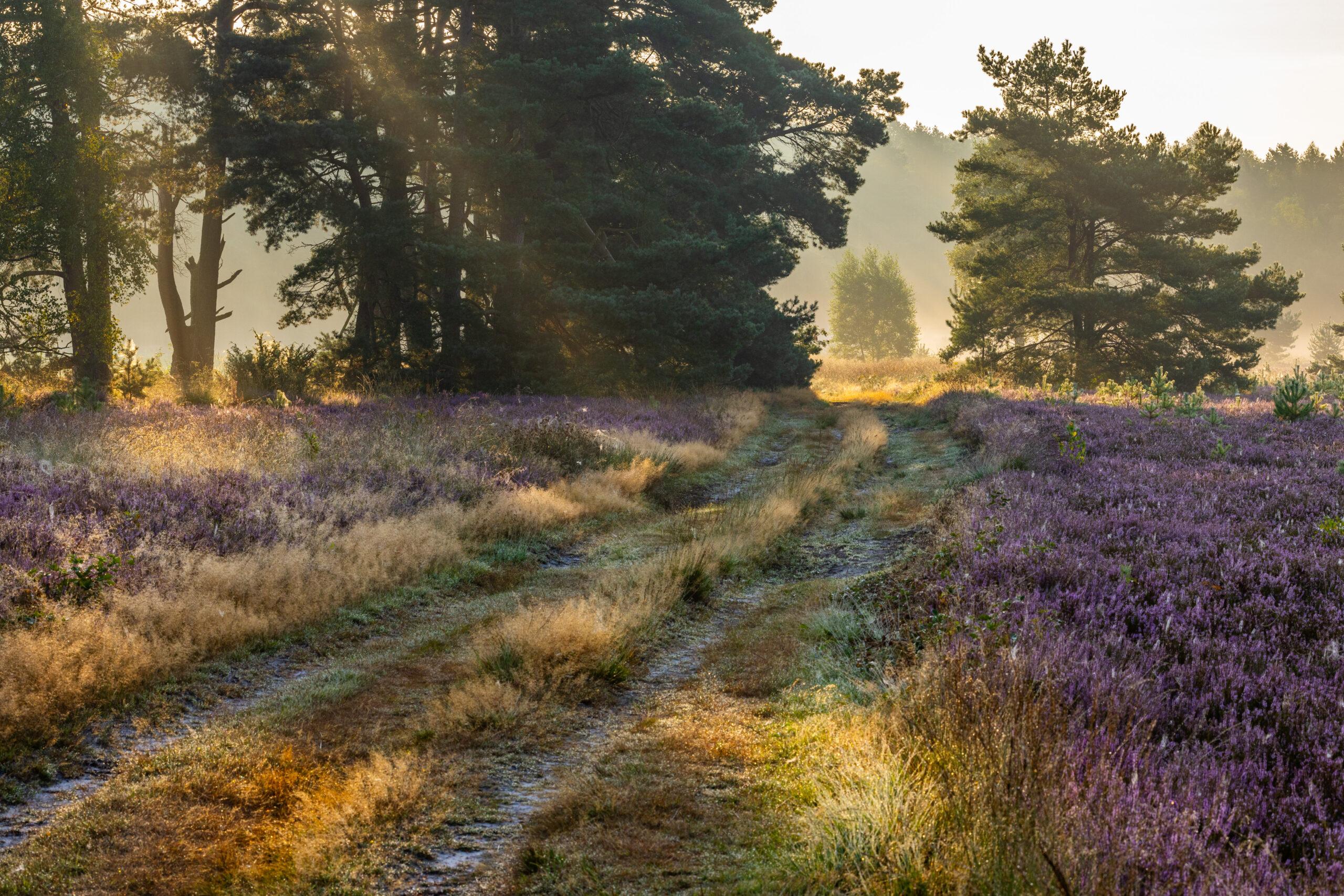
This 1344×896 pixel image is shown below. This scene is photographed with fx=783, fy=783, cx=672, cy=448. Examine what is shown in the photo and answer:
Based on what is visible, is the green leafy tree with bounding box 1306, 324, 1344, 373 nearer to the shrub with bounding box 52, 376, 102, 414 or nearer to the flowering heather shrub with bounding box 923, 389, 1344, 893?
the flowering heather shrub with bounding box 923, 389, 1344, 893

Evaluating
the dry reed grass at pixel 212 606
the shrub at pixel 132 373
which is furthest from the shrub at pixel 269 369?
the dry reed grass at pixel 212 606

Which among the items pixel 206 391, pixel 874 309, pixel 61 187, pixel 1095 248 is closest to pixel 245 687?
pixel 206 391

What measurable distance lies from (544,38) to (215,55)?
1032 cm

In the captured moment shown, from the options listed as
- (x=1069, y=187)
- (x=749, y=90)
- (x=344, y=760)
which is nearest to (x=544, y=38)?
(x=749, y=90)

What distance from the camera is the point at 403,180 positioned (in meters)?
24.2

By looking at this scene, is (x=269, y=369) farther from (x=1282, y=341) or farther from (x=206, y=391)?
(x=1282, y=341)

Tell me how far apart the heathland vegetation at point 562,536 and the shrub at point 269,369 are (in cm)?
22

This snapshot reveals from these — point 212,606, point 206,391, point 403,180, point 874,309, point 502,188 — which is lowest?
point 212,606

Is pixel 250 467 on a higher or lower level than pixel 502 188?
lower

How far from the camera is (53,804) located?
408 centimetres

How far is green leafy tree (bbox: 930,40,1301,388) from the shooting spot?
2906 centimetres

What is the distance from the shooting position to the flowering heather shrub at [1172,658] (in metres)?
2.63

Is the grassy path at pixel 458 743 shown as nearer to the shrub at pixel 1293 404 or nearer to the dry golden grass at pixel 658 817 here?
the dry golden grass at pixel 658 817

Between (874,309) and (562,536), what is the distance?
61.0 m
